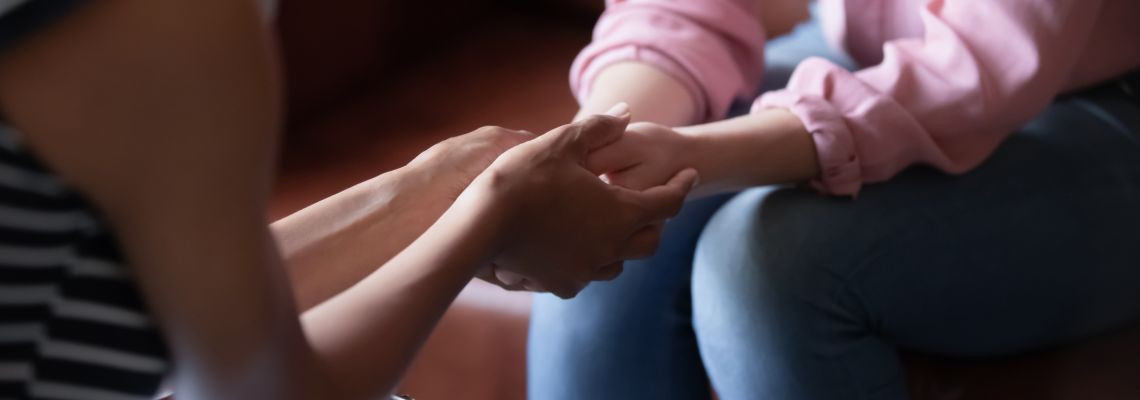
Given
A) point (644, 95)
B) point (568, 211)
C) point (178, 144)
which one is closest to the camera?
point (178, 144)

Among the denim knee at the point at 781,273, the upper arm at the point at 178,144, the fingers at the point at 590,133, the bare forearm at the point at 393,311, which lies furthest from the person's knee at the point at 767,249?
the upper arm at the point at 178,144

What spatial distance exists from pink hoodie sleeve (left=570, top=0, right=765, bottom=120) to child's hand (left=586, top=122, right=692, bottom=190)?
11cm

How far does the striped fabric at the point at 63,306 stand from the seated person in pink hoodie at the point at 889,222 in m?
0.37

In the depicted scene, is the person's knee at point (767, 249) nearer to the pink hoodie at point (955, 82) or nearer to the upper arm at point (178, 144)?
the pink hoodie at point (955, 82)

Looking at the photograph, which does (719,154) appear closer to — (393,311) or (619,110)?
(619,110)

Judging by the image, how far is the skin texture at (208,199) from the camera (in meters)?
0.36

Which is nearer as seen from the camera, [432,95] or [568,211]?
[568,211]

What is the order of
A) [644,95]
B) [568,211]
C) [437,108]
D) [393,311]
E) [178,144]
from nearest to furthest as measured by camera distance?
1. [178,144]
2. [393,311]
3. [568,211]
4. [644,95]
5. [437,108]

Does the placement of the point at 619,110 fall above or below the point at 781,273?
above

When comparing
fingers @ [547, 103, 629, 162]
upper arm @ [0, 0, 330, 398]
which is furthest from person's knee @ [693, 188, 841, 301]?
upper arm @ [0, 0, 330, 398]

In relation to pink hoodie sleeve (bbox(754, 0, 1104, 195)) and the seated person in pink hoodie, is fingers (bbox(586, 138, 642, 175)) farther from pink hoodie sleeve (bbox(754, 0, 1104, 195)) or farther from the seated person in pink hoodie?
pink hoodie sleeve (bbox(754, 0, 1104, 195))

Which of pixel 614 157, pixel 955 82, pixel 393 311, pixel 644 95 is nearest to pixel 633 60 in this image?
pixel 644 95

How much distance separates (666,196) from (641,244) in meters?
0.04

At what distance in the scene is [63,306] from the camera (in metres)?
0.42
